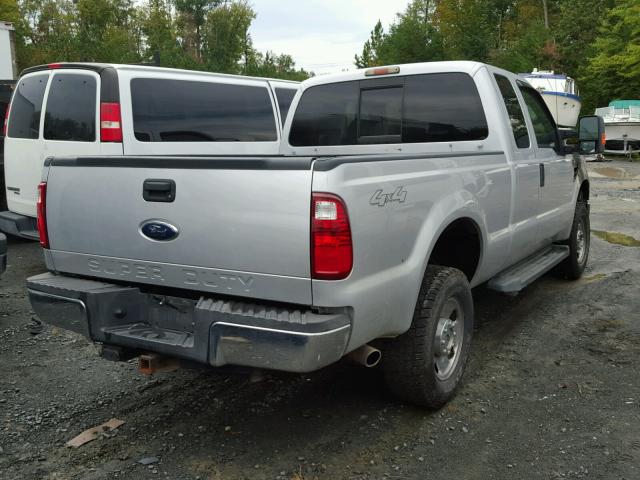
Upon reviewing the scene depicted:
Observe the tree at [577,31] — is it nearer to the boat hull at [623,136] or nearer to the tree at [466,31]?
the tree at [466,31]

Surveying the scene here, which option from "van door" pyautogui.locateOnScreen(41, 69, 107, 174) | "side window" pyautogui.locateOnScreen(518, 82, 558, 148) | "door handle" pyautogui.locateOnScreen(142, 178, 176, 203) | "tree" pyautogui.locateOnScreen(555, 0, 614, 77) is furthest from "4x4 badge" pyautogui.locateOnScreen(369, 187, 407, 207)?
"tree" pyautogui.locateOnScreen(555, 0, 614, 77)

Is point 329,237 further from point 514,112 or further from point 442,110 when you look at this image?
point 514,112

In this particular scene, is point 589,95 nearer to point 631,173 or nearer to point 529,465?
point 631,173

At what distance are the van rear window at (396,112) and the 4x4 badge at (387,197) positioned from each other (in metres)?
1.59

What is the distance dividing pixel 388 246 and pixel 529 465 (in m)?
1.25

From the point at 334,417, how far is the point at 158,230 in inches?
56.9

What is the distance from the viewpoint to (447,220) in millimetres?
3416

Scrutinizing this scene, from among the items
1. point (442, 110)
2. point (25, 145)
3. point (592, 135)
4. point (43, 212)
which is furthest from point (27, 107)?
point (592, 135)

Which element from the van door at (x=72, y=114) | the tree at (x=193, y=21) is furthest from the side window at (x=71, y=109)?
the tree at (x=193, y=21)

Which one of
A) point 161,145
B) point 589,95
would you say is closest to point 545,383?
point 161,145

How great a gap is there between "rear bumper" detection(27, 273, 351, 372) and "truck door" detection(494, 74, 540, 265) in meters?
2.23

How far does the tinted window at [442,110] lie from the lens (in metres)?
4.39

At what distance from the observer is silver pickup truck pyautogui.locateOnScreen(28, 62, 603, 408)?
2686 mm

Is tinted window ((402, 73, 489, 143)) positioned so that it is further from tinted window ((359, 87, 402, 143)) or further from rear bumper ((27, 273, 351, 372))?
rear bumper ((27, 273, 351, 372))
